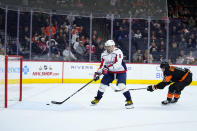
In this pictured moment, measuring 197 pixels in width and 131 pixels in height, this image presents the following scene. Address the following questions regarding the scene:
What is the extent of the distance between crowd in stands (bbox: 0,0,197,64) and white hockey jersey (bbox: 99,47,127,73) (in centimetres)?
367

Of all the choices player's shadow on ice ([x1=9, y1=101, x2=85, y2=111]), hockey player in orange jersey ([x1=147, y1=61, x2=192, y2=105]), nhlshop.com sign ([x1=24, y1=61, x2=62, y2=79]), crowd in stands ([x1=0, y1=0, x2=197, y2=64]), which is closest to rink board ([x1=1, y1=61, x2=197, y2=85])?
nhlshop.com sign ([x1=24, y1=61, x2=62, y2=79])

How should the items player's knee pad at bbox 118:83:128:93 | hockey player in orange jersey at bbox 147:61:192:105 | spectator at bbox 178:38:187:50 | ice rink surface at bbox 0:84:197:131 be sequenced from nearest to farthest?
ice rink surface at bbox 0:84:197:131
player's knee pad at bbox 118:83:128:93
hockey player in orange jersey at bbox 147:61:192:105
spectator at bbox 178:38:187:50

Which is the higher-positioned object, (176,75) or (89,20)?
(89,20)

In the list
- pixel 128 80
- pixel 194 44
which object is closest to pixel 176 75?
pixel 128 80

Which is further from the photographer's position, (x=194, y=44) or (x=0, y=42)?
(x=194, y=44)

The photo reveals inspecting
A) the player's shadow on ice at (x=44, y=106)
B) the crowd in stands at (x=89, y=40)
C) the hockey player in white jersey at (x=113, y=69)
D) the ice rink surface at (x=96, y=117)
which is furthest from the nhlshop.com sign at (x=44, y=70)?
the hockey player in white jersey at (x=113, y=69)

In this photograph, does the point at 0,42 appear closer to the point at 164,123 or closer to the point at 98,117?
the point at 98,117

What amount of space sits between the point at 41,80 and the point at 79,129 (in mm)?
4860

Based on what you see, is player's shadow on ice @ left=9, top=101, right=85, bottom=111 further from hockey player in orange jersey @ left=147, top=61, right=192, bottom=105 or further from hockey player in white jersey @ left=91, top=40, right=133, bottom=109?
hockey player in orange jersey @ left=147, top=61, right=192, bottom=105

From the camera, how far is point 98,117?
366cm

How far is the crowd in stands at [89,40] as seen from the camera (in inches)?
319

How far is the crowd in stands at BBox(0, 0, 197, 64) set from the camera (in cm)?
809

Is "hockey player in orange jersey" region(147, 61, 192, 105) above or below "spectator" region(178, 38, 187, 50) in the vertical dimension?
below

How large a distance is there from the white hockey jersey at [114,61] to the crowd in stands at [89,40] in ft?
12.0
